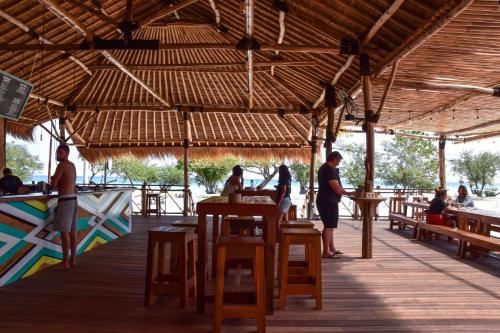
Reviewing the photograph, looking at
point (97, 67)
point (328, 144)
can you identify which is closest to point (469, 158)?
point (328, 144)

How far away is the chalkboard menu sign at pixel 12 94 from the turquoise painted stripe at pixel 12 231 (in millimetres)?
2790

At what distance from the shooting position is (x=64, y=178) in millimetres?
4836

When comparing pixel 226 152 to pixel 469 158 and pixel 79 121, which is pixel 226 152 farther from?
pixel 469 158

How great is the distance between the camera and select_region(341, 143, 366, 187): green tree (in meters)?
31.0

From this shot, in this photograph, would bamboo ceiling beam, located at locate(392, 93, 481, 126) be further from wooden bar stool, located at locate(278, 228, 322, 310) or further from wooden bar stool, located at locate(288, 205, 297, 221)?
wooden bar stool, located at locate(278, 228, 322, 310)

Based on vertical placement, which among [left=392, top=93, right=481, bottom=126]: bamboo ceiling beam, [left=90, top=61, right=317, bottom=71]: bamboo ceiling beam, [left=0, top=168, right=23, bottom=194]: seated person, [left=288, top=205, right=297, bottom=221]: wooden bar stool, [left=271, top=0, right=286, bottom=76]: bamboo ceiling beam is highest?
[left=271, top=0, right=286, bottom=76]: bamboo ceiling beam

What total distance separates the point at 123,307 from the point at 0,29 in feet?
17.6

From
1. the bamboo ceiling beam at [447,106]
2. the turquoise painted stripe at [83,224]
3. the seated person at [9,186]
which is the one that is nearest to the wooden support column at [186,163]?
the seated person at [9,186]

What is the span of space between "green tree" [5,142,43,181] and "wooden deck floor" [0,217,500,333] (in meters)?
34.4

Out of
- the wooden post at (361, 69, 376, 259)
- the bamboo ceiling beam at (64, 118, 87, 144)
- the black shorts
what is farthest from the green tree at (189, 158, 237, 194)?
the black shorts

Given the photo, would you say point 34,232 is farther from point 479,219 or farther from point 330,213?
point 479,219

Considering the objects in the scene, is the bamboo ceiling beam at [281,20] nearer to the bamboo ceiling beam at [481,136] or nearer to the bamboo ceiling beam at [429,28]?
the bamboo ceiling beam at [429,28]

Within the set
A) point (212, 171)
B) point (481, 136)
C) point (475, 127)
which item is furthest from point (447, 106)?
point (212, 171)

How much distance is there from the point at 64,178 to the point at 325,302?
9.75ft
